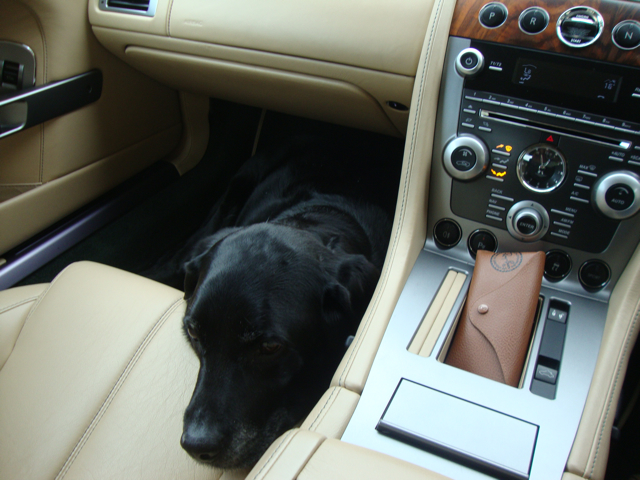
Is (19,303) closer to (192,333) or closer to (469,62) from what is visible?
(192,333)

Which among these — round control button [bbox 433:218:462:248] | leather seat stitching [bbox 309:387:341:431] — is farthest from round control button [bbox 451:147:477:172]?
leather seat stitching [bbox 309:387:341:431]

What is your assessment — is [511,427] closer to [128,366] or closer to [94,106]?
[128,366]

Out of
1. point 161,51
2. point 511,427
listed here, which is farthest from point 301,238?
point 161,51

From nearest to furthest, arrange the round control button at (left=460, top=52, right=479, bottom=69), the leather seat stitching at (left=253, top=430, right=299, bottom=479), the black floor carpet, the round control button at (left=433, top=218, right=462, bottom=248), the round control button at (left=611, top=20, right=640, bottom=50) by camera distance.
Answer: the leather seat stitching at (left=253, top=430, right=299, bottom=479) → the round control button at (left=611, top=20, right=640, bottom=50) → the round control button at (left=460, top=52, right=479, bottom=69) → the round control button at (left=433, top=218, right=462, bottom=248) → the black floor carpet

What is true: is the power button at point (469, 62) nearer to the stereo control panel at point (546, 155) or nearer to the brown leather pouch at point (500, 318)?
the stereo control panel at point (546, 155)

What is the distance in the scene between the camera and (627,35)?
2.85 ft

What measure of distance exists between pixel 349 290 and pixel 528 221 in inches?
17.0

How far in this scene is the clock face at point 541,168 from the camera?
953mm

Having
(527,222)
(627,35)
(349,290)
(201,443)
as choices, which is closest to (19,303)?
(201,443)

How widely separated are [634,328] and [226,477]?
0.80 metres

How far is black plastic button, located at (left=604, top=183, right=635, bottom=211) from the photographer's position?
90cm

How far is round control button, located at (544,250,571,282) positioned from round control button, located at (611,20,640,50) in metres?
0.39

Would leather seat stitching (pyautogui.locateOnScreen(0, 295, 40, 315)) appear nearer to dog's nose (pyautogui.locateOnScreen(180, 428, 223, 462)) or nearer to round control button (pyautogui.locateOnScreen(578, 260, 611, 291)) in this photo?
dog's nose (pyautogui.locateOnScreen(180, 428, 223, 462))

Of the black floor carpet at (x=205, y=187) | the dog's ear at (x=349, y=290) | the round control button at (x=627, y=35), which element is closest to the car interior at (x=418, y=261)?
the round control button at (x=627, y=35)
